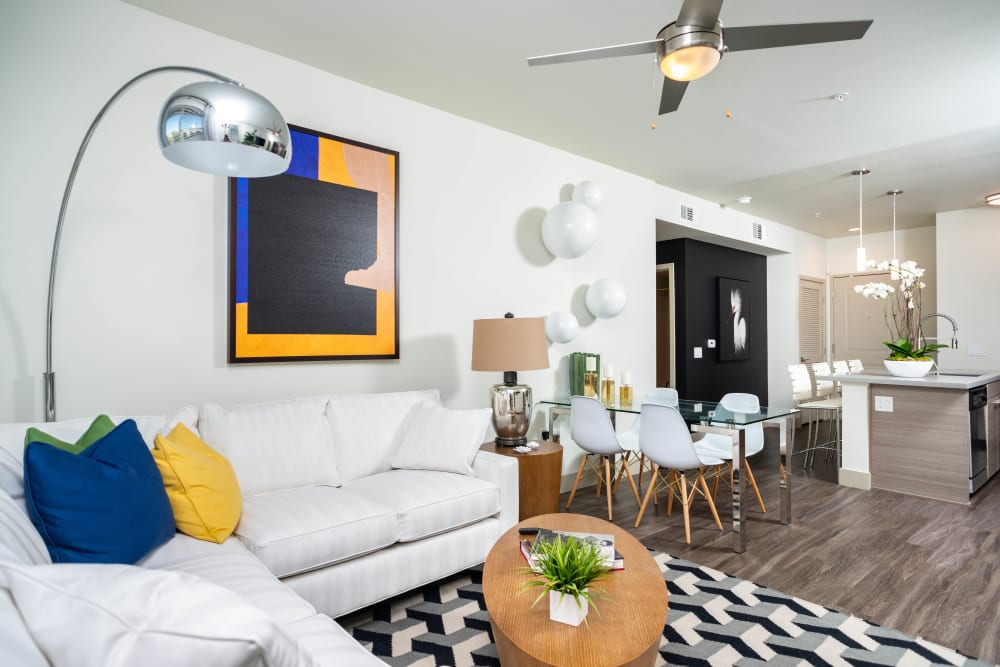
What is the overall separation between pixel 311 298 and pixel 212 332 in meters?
0.54

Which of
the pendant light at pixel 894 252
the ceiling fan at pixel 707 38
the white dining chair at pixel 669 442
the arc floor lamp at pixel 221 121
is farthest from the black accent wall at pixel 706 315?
the arc floor lamp at pixel 221 121

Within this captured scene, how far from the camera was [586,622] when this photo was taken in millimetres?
1531

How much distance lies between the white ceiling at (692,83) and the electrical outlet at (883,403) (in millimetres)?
2033

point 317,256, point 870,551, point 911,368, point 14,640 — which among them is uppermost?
point 317,256

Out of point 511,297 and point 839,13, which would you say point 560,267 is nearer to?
point 511,297

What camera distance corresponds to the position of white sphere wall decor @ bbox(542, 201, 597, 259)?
13.1ft

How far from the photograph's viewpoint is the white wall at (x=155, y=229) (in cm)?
228

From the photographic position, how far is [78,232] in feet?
7.80

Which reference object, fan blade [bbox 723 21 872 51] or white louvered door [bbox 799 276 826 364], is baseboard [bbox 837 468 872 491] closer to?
white louvered door [bbox 799 276 826 364]

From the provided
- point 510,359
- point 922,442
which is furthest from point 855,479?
point 510,359

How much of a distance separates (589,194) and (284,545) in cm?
332

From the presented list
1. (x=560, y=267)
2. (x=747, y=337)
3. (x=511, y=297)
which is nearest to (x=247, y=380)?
(x=511, y=297)

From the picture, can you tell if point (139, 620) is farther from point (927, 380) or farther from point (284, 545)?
point (927, 380)

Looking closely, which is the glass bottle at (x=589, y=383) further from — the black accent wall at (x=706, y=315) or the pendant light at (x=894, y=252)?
the pendant light at (x=894, y=252)
